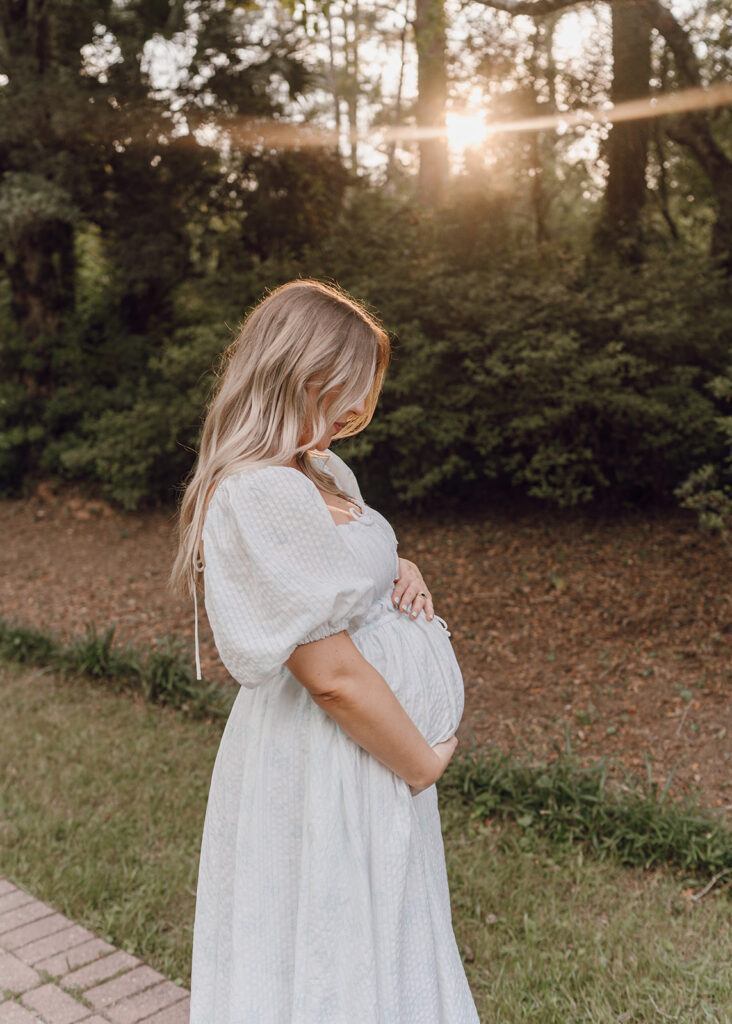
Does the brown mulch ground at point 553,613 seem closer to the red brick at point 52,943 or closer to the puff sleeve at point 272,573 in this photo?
the red brick at point 52,943

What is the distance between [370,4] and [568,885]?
13.3 meters

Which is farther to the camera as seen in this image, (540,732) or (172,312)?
(172,312)

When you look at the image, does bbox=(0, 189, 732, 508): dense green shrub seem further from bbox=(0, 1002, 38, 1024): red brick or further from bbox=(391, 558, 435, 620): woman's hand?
bbox=(391, 558, 435, 620): woman's hand

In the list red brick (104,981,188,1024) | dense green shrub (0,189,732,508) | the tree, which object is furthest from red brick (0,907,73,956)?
the tree

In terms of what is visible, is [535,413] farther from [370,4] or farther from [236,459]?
[370,4]

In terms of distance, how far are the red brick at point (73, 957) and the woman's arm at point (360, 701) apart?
196cm

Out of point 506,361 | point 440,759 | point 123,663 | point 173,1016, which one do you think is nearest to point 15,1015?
point 173,1016

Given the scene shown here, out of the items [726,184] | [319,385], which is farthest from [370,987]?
[726,184]

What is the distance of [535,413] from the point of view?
7246 millimetres

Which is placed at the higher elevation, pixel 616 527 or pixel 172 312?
A: pixel 172 312

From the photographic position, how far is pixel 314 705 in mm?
1790

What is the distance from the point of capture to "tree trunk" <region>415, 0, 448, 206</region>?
1018 cm

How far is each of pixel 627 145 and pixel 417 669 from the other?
27.2ft

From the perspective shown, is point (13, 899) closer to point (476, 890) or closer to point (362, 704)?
point (476, 890)
